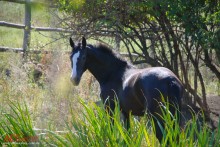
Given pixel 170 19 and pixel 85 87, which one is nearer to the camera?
pixel 170 19

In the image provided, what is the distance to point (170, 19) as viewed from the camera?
8.09m

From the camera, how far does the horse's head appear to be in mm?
7334

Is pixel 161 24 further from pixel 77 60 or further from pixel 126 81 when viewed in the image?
pixel 77 60

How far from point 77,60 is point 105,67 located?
65 cm

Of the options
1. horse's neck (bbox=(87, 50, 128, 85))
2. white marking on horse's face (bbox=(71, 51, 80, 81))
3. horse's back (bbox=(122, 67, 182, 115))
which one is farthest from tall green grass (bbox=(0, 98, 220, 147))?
horse's neck (bbox=(87, 50, 128, 85))

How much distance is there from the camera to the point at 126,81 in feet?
23.6

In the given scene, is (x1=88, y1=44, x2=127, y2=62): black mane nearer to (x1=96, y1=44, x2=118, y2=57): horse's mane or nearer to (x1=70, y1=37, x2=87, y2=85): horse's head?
(x1=96, y1=44, x2=118, y2=57): horse's mane

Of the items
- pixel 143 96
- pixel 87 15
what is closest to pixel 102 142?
pixel 143 96

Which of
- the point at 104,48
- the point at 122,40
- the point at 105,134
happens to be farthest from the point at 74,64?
the point at 105,134

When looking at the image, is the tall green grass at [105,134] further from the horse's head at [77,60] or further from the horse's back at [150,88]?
the horse's head at [77,60]

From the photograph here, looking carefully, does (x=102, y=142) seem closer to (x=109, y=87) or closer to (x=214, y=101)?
(x=109, y=87)

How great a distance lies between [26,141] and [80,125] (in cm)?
40

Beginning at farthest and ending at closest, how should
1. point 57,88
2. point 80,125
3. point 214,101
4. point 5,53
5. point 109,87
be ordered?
point 5,53
point 214,101
point 57,88
point 109,87
point 80,125

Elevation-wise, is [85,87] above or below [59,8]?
below
